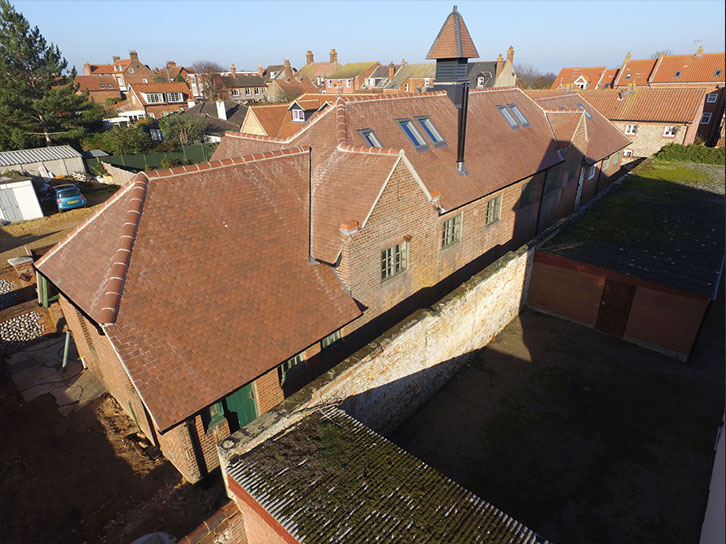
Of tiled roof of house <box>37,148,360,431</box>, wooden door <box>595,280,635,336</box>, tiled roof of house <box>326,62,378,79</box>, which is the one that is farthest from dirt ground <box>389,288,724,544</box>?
tiled roof of house <box>326,62,378,79</box>

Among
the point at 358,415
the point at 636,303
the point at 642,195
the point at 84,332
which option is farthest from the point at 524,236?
the point at 84,332

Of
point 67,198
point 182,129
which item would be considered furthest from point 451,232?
point 182,129

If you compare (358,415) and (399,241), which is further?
(399,241)

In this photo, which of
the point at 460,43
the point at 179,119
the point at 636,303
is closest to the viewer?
the point at 636,303

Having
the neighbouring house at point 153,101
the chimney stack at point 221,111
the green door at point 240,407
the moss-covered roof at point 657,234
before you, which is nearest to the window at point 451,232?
the moss-covered roof at point 657,234

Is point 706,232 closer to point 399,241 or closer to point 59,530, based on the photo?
point 399,241

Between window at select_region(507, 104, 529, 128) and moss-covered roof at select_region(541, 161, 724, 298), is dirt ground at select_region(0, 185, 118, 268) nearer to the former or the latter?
window at select_region(507, 104, 529, 128)
